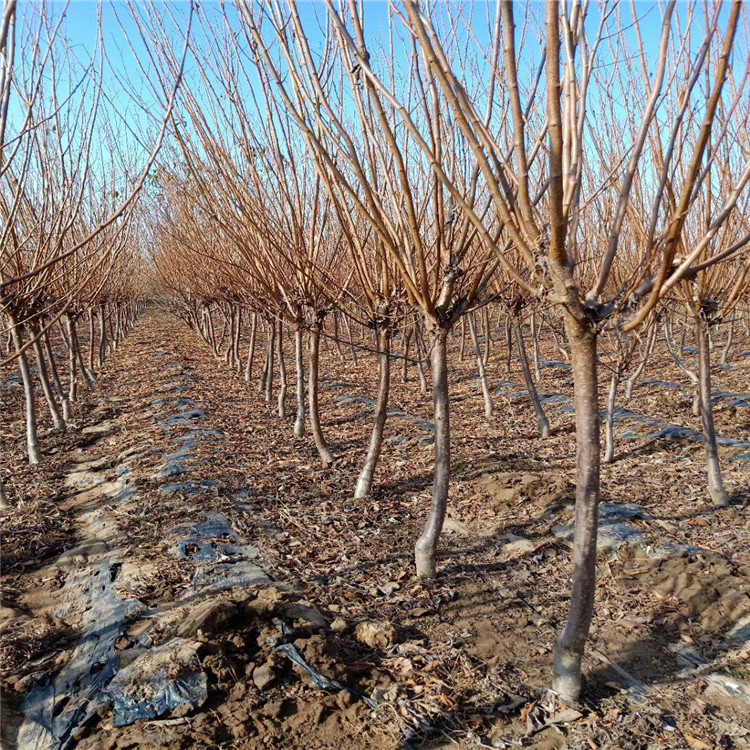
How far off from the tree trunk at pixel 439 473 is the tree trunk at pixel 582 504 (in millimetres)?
1202

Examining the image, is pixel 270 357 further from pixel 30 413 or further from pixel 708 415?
pixel 708 415

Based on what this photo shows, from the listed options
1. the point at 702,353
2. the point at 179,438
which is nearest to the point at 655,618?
the point at 702,353

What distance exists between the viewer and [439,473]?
3506mm

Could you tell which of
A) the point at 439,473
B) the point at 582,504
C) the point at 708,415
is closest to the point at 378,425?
the point at 439,473

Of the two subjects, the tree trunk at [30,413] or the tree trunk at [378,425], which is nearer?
the tree trunk at [378,425]

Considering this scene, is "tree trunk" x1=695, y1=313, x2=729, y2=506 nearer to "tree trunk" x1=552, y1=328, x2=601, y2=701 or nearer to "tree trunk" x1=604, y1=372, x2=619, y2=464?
"tree trunk" x1=604, y1=372, x2=619, y2=464

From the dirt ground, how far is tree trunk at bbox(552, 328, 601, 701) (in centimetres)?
18

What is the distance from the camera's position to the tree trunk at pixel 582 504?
6.97 feet

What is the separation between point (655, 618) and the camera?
3092mm

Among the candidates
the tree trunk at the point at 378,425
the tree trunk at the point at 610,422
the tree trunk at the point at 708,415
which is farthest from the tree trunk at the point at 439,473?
the tree trunk at the point at 610,422

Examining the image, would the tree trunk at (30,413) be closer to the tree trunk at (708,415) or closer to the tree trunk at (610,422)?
the tree trunk at (610,422)

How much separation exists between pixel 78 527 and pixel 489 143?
4.02m

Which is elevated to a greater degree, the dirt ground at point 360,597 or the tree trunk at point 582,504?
the tree trunk at point 582,504

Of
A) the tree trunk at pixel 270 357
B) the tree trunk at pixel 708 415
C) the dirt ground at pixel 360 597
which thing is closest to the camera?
the dirt ground at pixel 360 597
